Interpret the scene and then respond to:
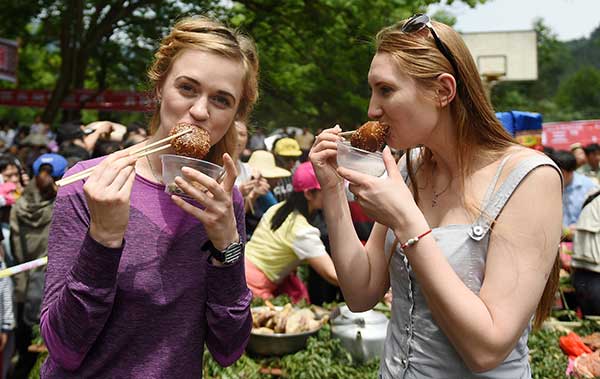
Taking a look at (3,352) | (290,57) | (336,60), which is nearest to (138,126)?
(3,352)

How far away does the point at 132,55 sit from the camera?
18703 millimetres

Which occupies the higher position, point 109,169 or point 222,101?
point 222,101

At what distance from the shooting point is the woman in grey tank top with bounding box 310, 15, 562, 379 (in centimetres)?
167

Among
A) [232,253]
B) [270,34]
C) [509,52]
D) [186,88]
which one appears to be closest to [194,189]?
[232,253]

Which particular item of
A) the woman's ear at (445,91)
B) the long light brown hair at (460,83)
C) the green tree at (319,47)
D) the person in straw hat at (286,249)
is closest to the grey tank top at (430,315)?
the long light brown hair at (460,83)

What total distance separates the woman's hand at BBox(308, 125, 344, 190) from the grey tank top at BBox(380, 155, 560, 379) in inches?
16.7

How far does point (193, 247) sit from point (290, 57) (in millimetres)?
17734

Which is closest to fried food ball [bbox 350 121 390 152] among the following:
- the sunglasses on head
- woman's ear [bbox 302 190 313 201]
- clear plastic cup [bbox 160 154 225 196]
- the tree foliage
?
the sunglasses on head

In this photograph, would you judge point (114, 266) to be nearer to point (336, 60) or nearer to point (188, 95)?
point (188, 95)

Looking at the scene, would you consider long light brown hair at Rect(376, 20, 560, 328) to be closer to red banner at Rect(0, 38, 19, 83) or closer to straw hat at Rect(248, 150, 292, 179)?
straw hat at Rect(248, 150, 292, 179)

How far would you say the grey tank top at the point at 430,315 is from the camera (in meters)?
1.78

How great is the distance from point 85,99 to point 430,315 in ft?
63.0

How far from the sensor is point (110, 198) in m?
1.58

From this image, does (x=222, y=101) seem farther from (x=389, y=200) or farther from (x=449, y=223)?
(x=449, y=223)
